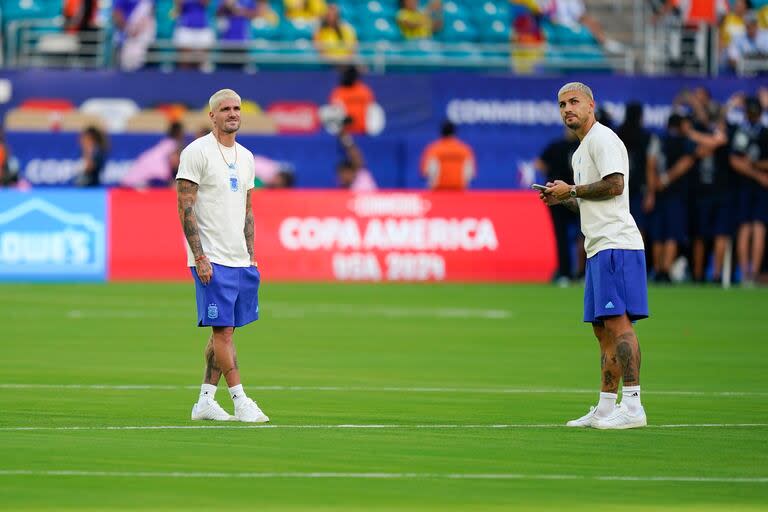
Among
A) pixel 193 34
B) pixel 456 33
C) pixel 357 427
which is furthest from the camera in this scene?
pixel 456 33

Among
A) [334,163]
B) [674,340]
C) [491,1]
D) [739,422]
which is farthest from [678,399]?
[491,1]

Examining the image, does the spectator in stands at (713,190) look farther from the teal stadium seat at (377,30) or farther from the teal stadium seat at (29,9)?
the teal stadium seat at (29,9)

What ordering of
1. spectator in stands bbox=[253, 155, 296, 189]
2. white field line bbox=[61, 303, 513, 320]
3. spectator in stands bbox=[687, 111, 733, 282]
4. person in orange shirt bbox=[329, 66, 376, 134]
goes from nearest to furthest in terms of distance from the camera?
white field line bbox=[61, 303, 513, 320] → spectator in stands bbox=[687, 111, 733, 282] → spectator in stands bbox=[253, 155, 296, 189] → person in orange shirt bbox=[329, 66, 376, 134]

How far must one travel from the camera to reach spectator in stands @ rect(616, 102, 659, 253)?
28.9m

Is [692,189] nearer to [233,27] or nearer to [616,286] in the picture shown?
[233,27]

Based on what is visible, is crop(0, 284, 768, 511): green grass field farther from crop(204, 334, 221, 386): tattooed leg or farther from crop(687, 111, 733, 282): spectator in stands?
crop(687, 111, 733, 282): spectator in stands

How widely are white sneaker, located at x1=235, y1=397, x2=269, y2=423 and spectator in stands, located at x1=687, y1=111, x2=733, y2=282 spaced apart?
18468 millimetres

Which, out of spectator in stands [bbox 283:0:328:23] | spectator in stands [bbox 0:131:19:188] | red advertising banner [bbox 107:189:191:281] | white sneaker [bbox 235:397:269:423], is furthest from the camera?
spectator in stands [bbox 283:0:328:23]

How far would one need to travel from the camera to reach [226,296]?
38.9 ft

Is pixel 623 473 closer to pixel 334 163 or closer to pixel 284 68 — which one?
pixel 334 163

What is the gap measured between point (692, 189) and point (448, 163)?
4131 millimetres

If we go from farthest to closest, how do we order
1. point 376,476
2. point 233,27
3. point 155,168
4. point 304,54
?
point 233,27 < point 304,54 < point 155,168 < point 376,476

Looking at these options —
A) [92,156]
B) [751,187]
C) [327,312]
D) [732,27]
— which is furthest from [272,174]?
[732,27]

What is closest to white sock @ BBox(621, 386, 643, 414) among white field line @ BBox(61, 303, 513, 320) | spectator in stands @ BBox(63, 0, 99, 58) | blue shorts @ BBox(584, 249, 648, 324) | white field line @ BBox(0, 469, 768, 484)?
blue shorts @ BBox(584, 249, 648, 324)
